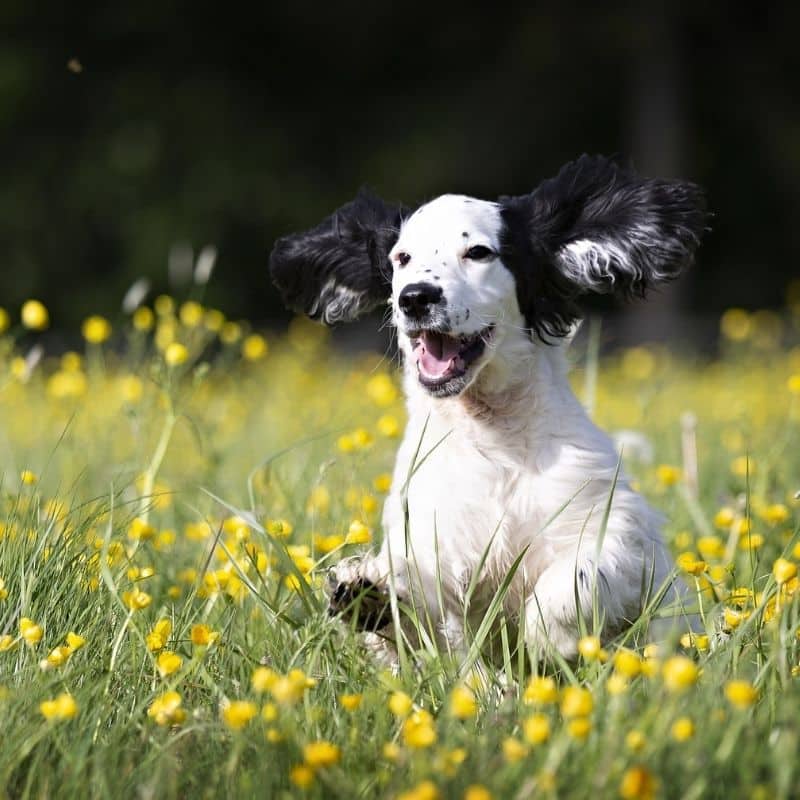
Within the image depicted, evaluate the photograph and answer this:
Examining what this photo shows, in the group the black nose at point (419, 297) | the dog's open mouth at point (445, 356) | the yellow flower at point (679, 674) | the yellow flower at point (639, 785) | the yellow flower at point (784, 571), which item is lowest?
the yellow flower at point (639, 785)

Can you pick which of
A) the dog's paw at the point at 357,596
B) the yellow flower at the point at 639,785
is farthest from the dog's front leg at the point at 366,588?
the yellow flower at the point at 639,785

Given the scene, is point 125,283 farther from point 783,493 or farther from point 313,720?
point 313,720

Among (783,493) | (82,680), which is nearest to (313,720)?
(82,680)

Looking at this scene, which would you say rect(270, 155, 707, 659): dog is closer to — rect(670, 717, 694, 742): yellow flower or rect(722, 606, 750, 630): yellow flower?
rect(722, 606, 750, 630): yellow flower

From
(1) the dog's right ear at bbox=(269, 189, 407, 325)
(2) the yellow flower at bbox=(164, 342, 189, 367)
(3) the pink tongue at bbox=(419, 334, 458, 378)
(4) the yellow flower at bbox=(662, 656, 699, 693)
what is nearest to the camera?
(4) the yellow flower at bbox=(662, 656, 699, 693)

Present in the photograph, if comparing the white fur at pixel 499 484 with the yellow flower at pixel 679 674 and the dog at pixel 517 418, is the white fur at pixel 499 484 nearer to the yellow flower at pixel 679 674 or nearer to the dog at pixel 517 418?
the dog at pixel 517 418

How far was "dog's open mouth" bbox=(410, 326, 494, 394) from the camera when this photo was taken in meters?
3.29

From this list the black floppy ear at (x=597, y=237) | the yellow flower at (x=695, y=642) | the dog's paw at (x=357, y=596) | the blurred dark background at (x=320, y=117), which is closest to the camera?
the yellow flower at (x=695, y=642)

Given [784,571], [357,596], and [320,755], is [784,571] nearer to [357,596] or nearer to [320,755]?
[357,596]

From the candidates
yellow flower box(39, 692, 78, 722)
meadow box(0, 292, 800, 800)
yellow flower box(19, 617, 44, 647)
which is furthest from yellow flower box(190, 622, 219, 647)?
yellow flower box(39, 692, 78, 722)

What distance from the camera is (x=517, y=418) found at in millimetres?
3396

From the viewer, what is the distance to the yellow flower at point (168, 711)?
226cm

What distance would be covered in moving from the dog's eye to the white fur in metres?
0.01

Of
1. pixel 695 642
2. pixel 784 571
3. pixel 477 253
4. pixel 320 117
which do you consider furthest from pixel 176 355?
pixel 320 117
